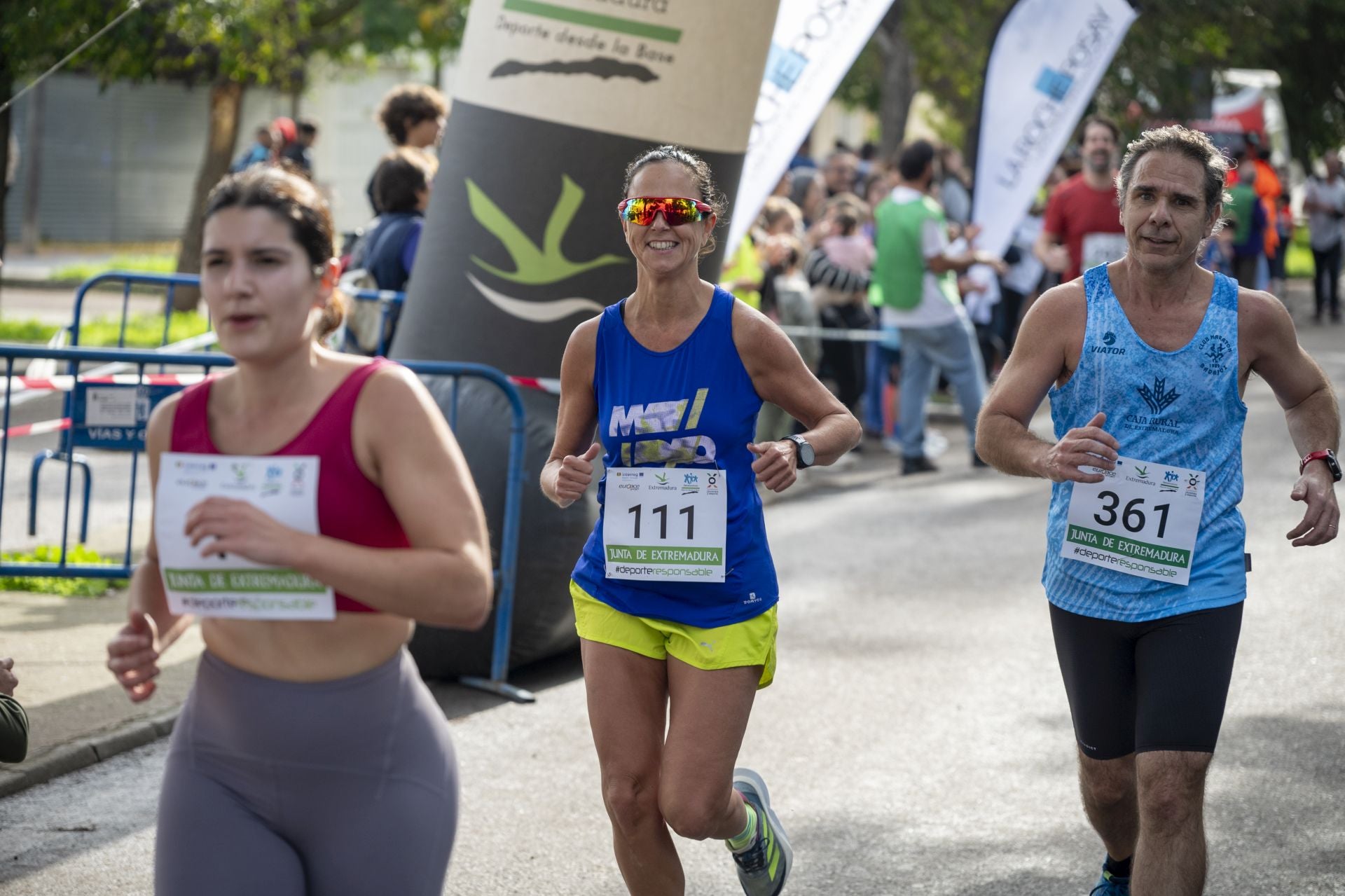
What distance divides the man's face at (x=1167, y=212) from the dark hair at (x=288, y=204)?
2011mm

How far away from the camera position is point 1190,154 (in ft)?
13.6

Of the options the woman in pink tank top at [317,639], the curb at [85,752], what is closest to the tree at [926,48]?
the curb at [85,752]

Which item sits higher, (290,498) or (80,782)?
(290,498)

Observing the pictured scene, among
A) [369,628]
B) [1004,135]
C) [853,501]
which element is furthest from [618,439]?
[1004,135]

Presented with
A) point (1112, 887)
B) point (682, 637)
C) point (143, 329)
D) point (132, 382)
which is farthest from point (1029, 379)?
point (143, 329)

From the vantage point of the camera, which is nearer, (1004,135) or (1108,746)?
(1108,746)

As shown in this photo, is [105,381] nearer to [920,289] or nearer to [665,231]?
[665,231]

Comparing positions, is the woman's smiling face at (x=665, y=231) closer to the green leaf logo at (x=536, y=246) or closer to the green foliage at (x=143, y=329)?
the green leaf logo at (x=536, y=246)

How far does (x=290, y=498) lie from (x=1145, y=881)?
2.10m

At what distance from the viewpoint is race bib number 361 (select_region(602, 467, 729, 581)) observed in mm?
4090

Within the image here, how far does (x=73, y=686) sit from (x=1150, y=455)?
4.40 meters

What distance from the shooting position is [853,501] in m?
11.4

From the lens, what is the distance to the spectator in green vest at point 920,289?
11836 mm

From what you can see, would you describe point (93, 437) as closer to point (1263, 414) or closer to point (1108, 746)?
point (1108, 746)
